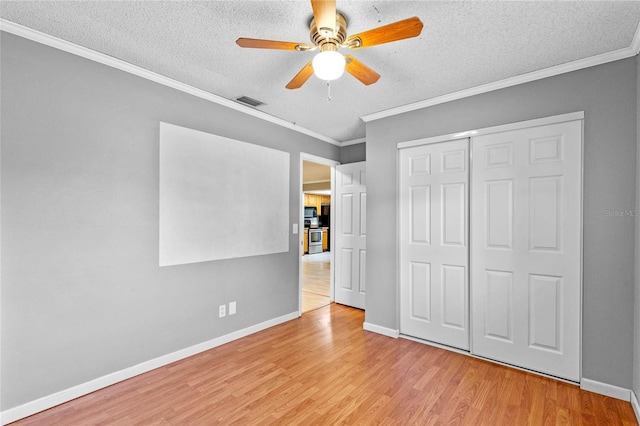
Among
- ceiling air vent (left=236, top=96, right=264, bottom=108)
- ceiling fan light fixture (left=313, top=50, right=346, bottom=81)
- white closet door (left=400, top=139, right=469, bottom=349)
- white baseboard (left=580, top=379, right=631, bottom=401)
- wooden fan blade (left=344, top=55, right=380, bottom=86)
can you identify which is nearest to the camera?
ceiling fan light fixture (left=313, top=50, right=346, bottom=81)

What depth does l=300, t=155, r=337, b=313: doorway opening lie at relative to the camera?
477cm

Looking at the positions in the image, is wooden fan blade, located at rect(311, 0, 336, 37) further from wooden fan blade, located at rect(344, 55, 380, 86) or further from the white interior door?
the white interior door

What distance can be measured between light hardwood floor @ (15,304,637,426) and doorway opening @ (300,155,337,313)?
4.83 feet

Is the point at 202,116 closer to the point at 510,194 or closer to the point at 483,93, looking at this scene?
the point at 483,93

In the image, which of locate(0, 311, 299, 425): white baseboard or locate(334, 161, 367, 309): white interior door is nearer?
locate(0, 311, 299, 425): white baseboard

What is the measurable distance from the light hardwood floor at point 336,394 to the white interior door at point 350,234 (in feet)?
4.83

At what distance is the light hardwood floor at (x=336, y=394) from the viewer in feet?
6.52

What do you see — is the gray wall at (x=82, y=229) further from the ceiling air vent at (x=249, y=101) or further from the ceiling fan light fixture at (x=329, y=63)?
the ceiling fan light fixture at (x=329, y=63)

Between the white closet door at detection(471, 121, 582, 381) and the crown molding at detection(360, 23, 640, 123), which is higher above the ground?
the crown molding at detection(360, 23, 640, 123)

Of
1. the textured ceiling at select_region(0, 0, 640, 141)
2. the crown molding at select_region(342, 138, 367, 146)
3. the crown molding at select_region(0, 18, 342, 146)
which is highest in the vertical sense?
the textured ceiling at select_region(0, 0, 640, 141)

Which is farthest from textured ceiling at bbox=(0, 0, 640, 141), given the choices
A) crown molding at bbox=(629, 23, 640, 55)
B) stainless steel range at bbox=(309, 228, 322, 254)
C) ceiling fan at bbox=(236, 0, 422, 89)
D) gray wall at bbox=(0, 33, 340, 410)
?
stainless steel range at bbox=(309, 228, 322, 254)

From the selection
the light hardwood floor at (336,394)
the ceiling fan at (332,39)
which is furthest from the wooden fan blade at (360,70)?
the light hardwood floor at (336,394)

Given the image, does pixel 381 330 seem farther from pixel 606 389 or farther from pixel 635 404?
pixel 635 404

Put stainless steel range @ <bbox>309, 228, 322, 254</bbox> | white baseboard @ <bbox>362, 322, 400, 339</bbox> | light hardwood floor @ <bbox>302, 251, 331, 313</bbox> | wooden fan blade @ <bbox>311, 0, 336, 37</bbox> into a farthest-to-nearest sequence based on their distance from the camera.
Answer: stainless steel range @ <bbox>309, 228, 322, 254</bbox> < light hardwood floor @ <bbox>302, 251, 331, 313</bbox> < white baseboard @ <bbox>362, 322, 400, 339</bbox> < wooden fan blade @ <bbox>311, 0, 336, 37</bbox>
